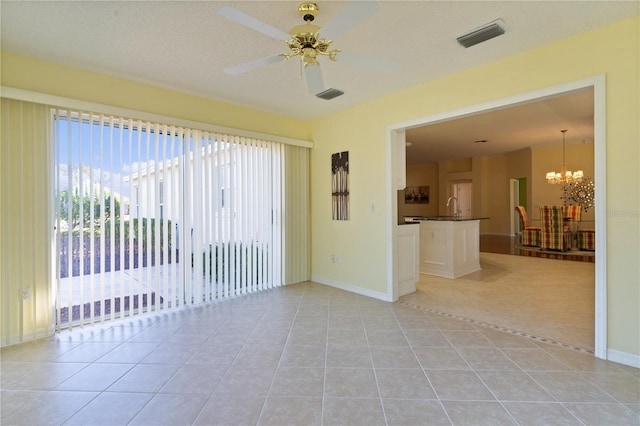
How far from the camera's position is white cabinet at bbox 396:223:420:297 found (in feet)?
13.2

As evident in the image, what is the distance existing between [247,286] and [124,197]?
6.17ft

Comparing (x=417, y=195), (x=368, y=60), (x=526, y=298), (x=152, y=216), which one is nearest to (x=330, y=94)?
(x=368, y=60)

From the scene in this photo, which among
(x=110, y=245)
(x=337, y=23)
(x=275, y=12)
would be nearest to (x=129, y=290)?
(x=110, y=245)

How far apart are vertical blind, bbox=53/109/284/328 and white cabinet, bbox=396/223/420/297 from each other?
186 cm

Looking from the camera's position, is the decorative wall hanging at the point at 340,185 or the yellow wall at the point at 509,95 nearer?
the yellow wall at the point at 509,95

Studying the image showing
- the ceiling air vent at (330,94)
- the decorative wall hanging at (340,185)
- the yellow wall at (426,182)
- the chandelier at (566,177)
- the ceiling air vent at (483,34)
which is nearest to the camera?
the ceiling air vent at (483,34)

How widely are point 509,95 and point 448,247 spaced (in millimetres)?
2787

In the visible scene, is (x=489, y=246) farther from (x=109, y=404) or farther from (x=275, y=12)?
(x=109, y=404)

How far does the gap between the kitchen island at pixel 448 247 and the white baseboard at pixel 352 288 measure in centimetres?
156

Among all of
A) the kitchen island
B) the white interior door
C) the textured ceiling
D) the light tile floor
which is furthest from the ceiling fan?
the white interior door

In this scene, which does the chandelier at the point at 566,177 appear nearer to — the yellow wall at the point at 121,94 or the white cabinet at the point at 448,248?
the white cabinet at the point at 448,248

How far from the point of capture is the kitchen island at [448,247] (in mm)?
5012

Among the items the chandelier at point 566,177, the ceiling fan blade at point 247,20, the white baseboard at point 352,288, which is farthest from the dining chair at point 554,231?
the ceiling fan blade at point 247,20

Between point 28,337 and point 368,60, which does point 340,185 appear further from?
point 28,337
